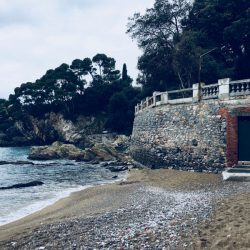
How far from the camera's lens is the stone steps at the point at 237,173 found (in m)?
18.1

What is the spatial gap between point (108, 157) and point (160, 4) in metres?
20.9

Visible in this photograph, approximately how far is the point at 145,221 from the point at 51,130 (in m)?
76.8

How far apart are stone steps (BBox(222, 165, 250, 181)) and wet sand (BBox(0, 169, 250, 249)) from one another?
57 centimetres

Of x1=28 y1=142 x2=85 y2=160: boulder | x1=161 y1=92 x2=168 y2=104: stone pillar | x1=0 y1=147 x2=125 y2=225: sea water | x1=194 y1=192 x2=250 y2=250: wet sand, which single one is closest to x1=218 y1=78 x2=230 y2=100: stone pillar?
x1=161 y1=92 x2=168 y2=104: stone pillar

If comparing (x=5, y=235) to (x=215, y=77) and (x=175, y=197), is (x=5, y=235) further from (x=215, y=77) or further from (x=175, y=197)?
(x=215, y=77)

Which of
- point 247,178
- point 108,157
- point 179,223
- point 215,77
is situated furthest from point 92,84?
point 179,223

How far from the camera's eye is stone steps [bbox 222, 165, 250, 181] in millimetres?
18109

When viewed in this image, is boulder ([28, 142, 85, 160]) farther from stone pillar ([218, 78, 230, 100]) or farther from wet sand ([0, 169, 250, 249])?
wet sand ([0, 169, 250, 249])

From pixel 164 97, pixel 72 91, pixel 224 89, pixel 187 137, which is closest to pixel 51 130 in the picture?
pixel 72 91

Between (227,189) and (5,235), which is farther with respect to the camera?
(227,189)

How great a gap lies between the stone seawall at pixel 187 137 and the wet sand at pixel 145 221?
9.73ft

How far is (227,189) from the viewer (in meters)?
16.2

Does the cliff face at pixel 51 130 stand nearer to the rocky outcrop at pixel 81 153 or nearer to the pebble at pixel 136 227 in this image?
the rocky outcrop at pixel 81 153

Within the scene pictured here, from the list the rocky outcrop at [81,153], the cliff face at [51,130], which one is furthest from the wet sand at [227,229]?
the cliff face at [51,130]
